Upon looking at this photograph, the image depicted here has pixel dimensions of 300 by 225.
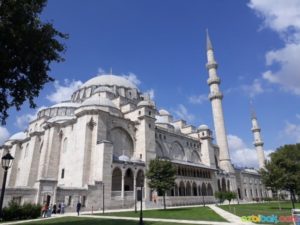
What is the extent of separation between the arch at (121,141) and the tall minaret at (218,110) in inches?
879

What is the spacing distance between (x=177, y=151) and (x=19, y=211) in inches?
1297

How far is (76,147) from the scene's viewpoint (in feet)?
116

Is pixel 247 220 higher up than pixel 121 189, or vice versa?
pixel 121 189

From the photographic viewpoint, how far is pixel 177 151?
4912cm

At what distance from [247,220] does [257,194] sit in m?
56.8

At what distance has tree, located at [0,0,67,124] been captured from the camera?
37.0ft

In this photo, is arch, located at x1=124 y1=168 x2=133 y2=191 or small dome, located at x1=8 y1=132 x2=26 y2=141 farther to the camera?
small dome, located at x1=8 y1=132 x2=26 y2=141

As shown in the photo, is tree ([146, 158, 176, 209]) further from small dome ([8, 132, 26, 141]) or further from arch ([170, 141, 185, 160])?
small dome ([8, 132, 26, 141])

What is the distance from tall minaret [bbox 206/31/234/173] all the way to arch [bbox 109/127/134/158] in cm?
2231

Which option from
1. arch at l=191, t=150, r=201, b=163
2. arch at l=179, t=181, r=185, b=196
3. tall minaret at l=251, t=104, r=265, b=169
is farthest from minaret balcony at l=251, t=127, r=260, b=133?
arch at l=179, t=181, r=185, b=196

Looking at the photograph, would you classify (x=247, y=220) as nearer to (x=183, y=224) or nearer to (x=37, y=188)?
(x=183, y=224)

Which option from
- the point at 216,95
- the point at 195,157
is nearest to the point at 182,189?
the point at 195,157

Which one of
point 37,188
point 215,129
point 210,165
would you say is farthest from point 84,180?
point 215,129

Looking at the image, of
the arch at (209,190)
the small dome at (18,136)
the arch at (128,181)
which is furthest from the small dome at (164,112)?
the small dome at (18,136)
